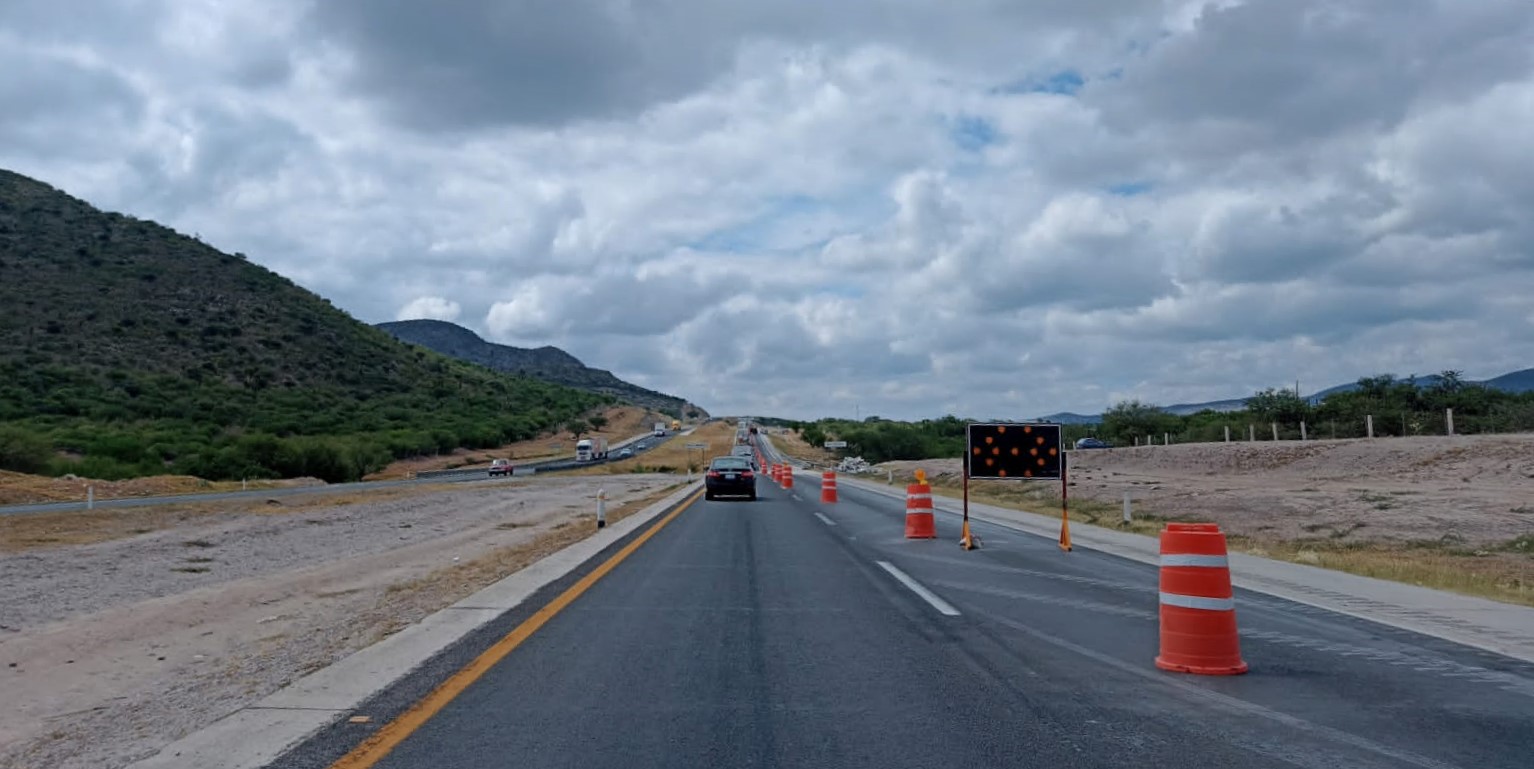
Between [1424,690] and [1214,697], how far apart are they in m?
1.56

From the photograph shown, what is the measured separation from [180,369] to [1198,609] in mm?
77351

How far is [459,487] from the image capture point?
54.9 meters

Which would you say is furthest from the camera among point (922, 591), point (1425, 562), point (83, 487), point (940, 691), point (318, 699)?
point (83, 487)

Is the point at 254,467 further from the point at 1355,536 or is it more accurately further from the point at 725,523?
the point at 1355,536

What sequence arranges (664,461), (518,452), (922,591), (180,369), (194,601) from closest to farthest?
1. (922,591)
2. (194,601)
3. (180,369)
4. (664,461)
5. (518,452)

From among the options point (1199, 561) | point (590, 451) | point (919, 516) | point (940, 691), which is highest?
point (590, 451)

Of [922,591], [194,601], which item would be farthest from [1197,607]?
[194,601]

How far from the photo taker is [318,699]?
7.32 meters

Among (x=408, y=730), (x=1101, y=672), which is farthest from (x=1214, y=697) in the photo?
(x=408, y=730)

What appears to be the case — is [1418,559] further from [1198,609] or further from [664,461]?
[664,461]

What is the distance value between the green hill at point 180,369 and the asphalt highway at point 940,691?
166 feet

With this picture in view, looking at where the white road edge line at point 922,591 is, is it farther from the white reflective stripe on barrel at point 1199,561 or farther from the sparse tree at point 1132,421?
the sparse tree at point 1132,421

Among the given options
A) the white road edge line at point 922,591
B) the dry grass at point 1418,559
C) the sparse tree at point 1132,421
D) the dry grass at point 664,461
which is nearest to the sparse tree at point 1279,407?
the sparse tree at point 1132,421

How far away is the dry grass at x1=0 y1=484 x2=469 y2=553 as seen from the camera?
2756 centimetres
